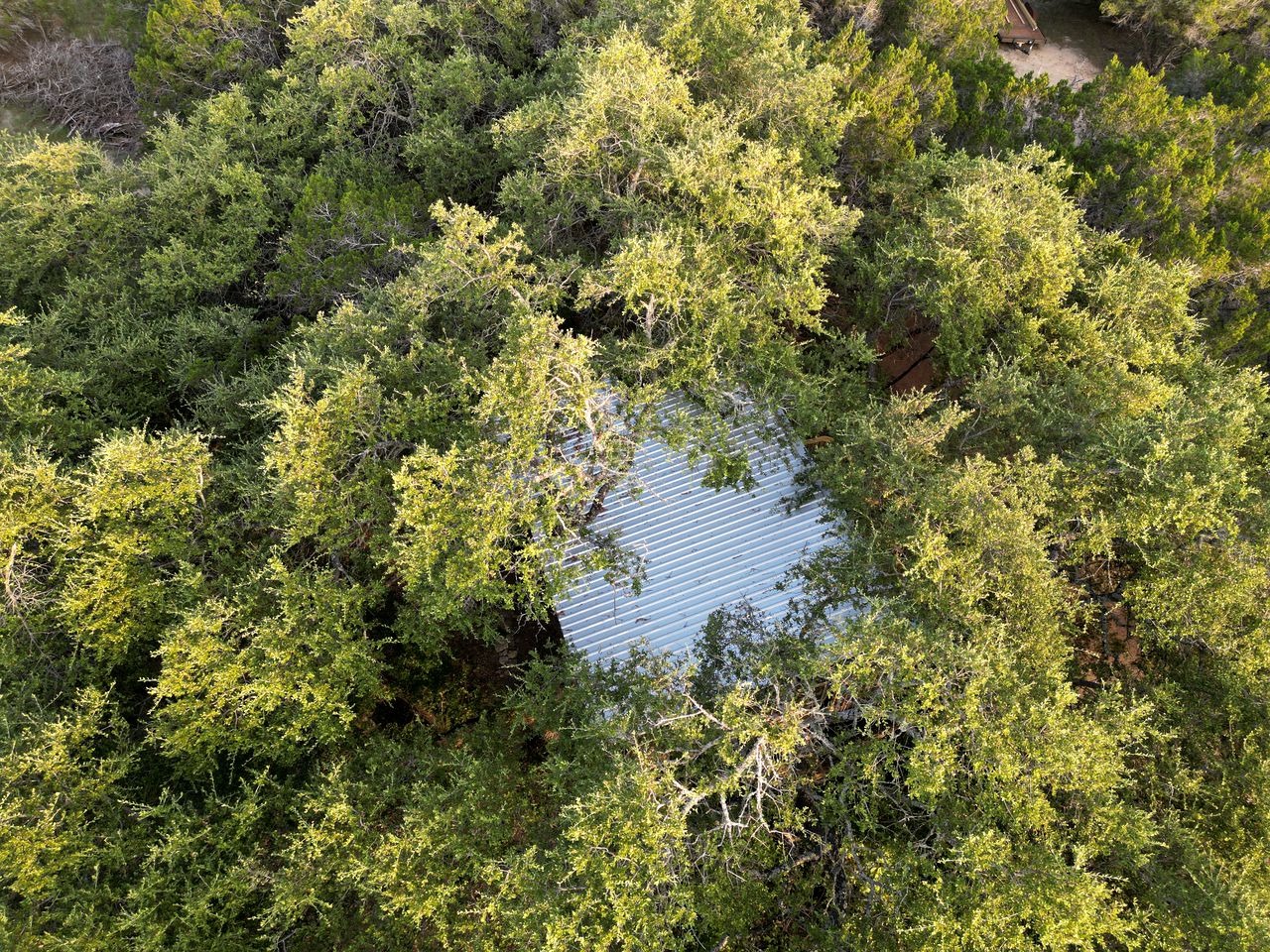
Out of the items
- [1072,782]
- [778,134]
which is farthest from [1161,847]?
[778,134]

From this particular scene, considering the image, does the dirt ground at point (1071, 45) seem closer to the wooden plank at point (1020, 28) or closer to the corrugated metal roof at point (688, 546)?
the wooden plank at point (1020, 28)

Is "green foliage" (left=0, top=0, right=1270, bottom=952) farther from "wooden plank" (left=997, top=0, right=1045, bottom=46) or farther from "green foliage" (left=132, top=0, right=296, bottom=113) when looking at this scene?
"wooden plank" (left=997, top=0, right=1045, bottom=46)

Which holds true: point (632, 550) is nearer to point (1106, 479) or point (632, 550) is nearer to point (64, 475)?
point (1106, 479)

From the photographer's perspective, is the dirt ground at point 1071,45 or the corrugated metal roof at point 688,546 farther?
the dirt ground at point 1071,45

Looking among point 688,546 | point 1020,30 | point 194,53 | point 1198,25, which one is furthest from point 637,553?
point 1198,25

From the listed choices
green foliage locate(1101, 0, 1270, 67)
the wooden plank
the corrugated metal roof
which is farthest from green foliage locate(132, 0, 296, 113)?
green foliage locate(1101, 0, 1270, 67)

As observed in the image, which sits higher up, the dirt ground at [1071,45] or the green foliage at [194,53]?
the dirt ground at [1071,45]

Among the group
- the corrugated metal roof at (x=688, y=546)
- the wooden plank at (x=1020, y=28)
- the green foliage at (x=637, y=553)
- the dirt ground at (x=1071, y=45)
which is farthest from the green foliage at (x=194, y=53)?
the dirt ground at (x=1071, y=45)
